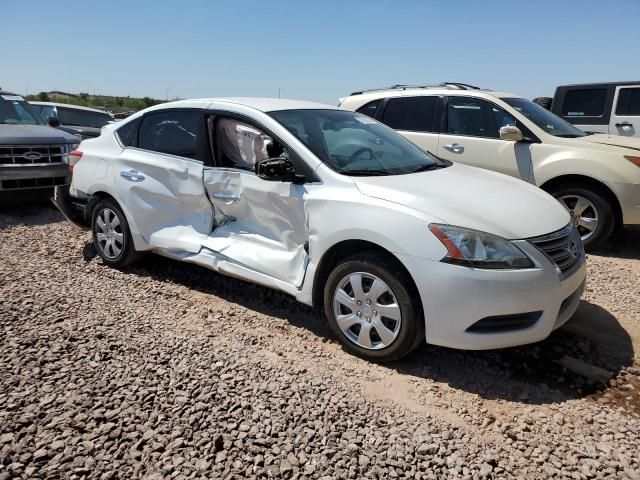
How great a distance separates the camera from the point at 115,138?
4.96 meters

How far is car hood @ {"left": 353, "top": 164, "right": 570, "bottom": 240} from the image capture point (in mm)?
3029

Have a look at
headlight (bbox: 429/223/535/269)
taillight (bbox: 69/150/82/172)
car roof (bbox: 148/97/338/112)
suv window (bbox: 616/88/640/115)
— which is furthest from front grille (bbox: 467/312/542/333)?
suv window (bbox: 616/88/640/115)

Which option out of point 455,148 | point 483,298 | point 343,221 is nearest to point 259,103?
point 343,221

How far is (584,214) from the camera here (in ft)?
19.1

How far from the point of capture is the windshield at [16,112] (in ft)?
26.2

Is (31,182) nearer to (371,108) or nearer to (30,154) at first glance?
(30,154)

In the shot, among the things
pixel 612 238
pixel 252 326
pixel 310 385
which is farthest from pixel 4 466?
pixel 612 238

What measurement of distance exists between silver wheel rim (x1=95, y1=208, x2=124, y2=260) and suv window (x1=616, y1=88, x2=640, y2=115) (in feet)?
28.3

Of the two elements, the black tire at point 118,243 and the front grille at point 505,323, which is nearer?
the front grille at point 505,323

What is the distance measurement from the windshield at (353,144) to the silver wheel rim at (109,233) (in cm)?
203

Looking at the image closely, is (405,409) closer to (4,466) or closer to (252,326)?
(252,326)

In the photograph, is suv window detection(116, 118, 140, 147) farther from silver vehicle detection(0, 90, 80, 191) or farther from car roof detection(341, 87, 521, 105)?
car roof detection(341, 87, 521, 105)

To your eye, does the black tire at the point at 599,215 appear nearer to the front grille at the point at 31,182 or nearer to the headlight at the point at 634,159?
the headlight at the point at 634,159

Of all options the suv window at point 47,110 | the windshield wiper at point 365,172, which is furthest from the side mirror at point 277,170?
the suv window at point 47,110
